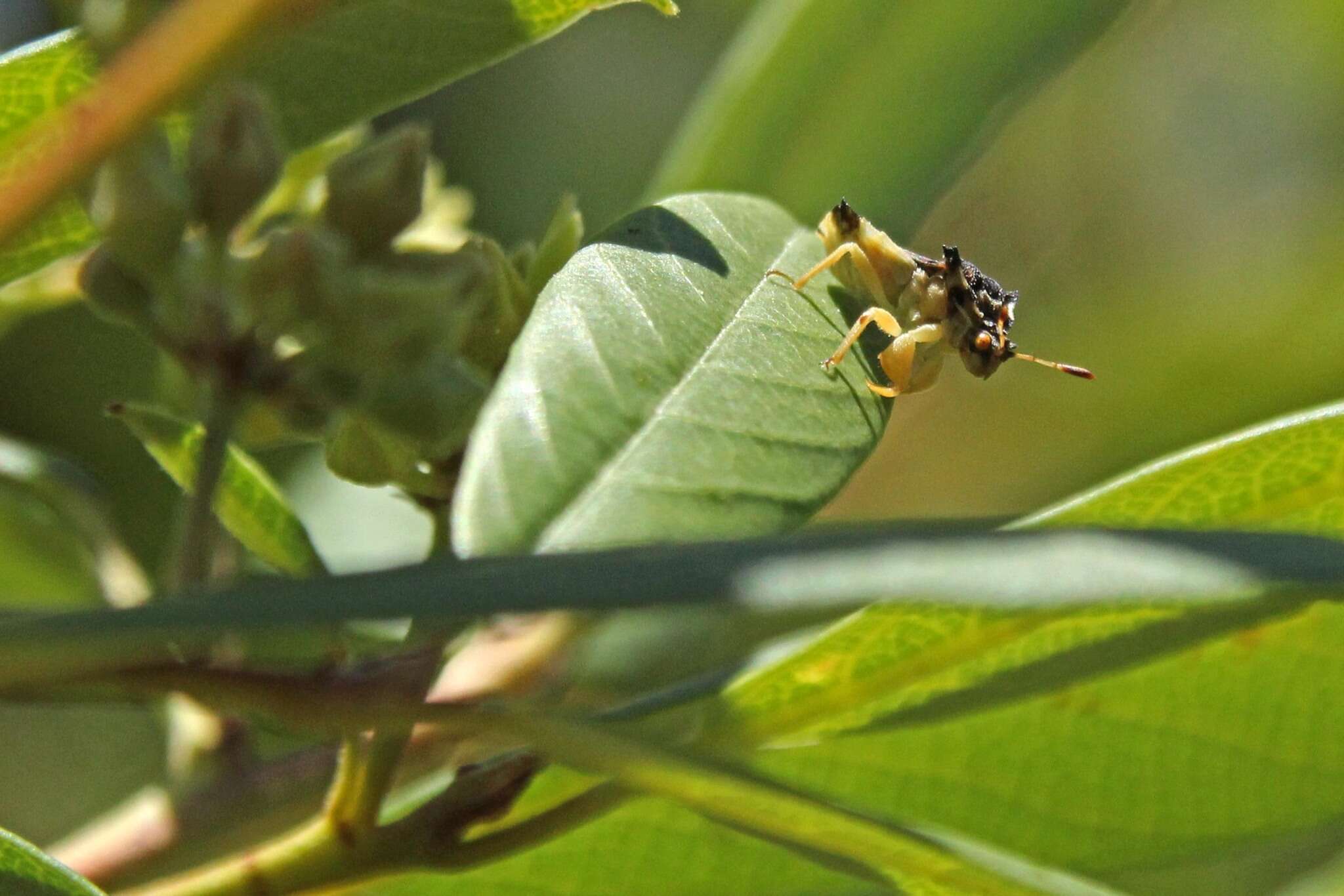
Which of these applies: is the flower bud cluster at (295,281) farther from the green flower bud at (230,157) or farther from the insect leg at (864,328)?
the insect leg at (864,328)

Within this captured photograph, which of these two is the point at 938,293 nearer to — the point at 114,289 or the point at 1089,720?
the point at 1089,720

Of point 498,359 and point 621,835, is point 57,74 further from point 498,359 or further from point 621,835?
point 621,835

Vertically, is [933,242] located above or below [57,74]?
below

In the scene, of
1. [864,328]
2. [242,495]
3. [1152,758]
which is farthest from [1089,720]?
[242,495]

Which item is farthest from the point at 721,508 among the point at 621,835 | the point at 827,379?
the point at 621,835

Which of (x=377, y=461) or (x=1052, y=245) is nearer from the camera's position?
(x=377, y=461)

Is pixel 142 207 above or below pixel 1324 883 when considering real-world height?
above
